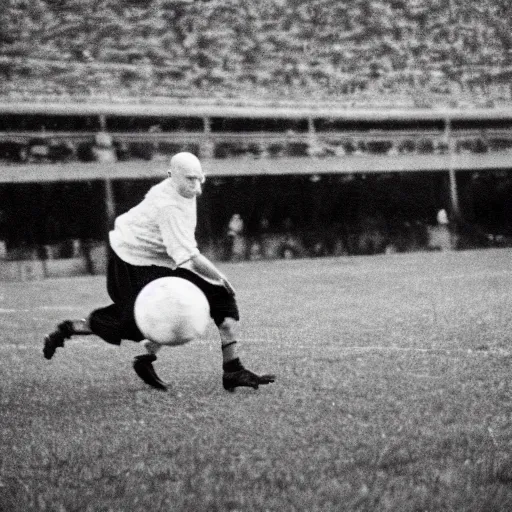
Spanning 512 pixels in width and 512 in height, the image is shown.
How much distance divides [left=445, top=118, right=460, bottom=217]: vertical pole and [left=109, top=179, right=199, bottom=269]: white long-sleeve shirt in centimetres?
1905

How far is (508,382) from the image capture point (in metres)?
5.82

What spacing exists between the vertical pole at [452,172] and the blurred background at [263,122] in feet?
0.13

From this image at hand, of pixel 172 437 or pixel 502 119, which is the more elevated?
pixel 502 119

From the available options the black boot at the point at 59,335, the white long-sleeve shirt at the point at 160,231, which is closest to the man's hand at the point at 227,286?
the white long-sleeve shirt at the point at 160,231

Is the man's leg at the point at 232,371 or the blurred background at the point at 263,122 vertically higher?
the blurred background at the point at 263,122

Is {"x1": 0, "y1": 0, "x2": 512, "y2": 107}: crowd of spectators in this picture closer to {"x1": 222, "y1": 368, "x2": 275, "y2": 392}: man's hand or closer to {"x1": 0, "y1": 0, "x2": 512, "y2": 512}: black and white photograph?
{"x1": 0, "y1": 0, "x2": 512, "y2": 512}: black and white photograph

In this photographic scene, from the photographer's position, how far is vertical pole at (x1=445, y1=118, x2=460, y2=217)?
24344mm

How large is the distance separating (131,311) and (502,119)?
2113 cm

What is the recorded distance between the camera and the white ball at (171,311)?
5848 mm

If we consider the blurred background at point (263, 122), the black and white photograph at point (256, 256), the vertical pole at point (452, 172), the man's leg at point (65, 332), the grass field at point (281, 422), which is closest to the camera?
the grass field at point (281, 422)

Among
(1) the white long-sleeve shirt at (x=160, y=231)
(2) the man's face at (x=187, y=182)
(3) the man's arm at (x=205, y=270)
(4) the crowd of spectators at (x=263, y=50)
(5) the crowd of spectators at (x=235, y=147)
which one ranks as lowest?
(3) the man's arm at (x=205, y=270)

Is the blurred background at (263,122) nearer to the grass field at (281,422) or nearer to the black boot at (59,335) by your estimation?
the grass field at (281,422)

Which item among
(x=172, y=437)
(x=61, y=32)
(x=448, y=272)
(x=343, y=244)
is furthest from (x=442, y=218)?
(x=172, y=437)

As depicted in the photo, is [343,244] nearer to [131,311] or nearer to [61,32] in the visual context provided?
[61,32]
